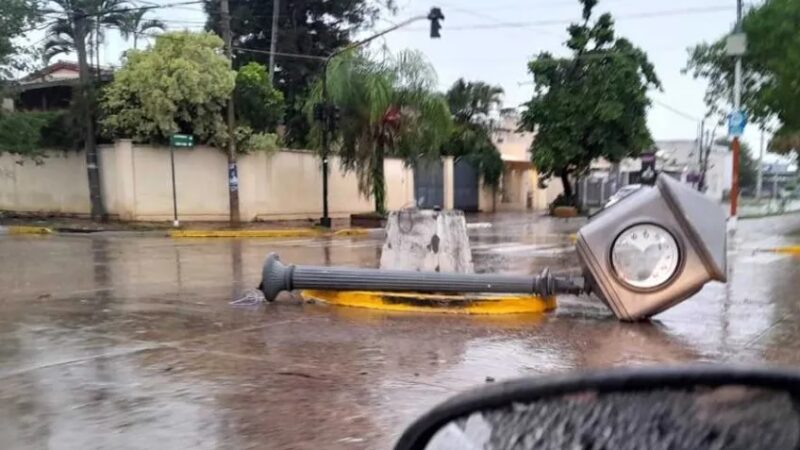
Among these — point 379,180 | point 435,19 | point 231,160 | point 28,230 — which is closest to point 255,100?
point 231,160

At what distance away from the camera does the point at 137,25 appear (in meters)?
28.6

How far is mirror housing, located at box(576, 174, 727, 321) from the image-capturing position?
7293mm

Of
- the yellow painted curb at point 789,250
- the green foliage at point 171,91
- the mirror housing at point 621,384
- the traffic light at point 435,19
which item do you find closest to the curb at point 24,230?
the green foliage at point 171,91

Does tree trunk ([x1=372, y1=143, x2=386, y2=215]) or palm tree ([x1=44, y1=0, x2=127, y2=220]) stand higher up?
palm tree ([x1=44, y1=0, x2=127, y2=220])

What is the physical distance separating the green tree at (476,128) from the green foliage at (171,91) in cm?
1681

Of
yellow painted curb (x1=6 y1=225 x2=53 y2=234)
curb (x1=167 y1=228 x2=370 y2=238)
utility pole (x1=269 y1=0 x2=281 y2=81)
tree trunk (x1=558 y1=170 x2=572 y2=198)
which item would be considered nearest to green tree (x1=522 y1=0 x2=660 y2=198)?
tree trunk (x1=558 y1=170 x2=572 y2=198)

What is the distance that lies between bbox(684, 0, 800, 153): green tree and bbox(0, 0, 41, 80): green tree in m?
22.0

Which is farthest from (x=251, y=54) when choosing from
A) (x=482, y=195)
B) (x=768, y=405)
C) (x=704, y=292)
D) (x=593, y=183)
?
(x=768, y=405)

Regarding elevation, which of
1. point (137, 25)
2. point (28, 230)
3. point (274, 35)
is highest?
point (274, 35)

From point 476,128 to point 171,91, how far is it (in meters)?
20.9

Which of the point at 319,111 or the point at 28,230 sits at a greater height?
the point at 319,111

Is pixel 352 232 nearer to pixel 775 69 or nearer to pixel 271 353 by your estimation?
pixel 775 69

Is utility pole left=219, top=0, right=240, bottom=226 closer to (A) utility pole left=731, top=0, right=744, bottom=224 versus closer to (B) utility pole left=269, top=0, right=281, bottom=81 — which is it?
(B) utility pole left=269, top=0, right=281, bottom=81

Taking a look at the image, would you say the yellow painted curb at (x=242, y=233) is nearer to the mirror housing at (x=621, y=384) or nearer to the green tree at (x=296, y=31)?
the green tree at (x=296, y=31)
